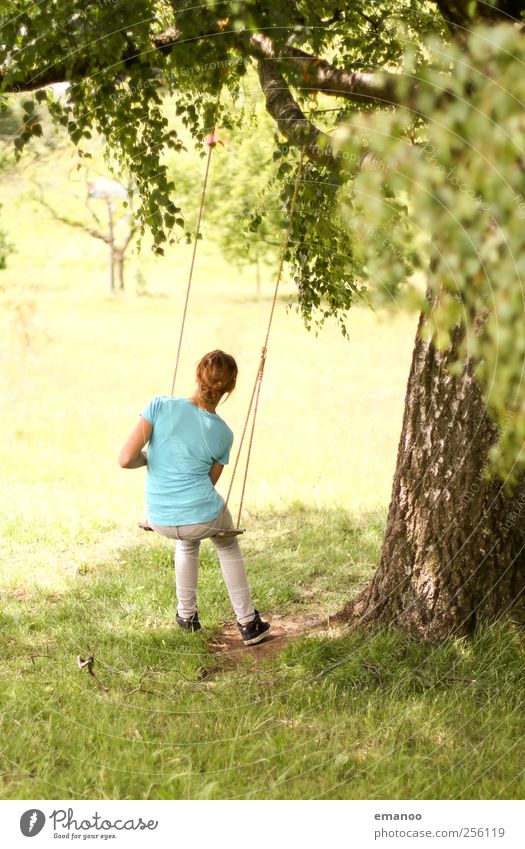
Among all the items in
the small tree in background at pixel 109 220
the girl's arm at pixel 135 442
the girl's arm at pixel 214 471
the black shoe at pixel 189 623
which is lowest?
the black shoe at pixel 189 623

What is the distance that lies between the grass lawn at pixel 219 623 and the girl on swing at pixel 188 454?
0.57m

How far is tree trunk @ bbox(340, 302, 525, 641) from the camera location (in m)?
3.92

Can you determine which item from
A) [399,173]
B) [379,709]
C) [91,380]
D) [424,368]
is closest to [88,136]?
[424,368]

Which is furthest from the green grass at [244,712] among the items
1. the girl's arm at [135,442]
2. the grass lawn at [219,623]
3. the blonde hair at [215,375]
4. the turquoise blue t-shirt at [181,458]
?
the blonde hair at [215,375]

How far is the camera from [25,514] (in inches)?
264

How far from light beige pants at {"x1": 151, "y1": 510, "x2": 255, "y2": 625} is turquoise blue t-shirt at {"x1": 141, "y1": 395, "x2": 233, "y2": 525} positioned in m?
0.06

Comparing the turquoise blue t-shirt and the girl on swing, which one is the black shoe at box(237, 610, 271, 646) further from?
the turquoise blue t-shirt

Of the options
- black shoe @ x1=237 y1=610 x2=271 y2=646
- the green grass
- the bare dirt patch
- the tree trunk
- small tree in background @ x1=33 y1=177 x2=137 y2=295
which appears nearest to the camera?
the green grass

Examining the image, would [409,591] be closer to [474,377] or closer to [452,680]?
[452,680]

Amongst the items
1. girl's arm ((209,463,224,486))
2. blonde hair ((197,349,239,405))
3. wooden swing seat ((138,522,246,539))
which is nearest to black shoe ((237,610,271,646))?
wooden swing seat ((138,522,246,539))

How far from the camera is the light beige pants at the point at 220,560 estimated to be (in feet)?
13.7

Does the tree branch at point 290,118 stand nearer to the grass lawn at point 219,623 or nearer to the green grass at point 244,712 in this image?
the grass lawn at point 219,623

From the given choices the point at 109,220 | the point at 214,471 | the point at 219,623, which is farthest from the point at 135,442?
the point at 109,220
